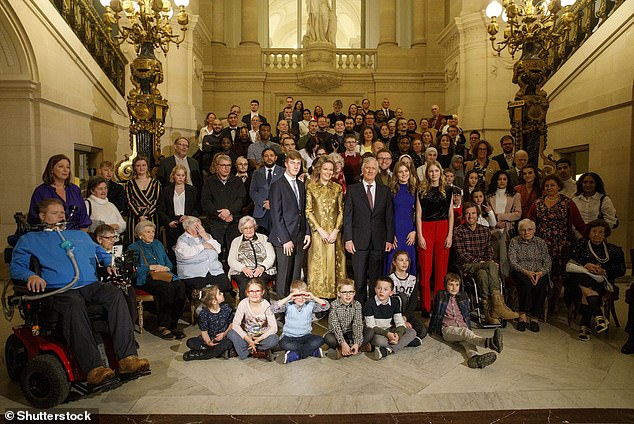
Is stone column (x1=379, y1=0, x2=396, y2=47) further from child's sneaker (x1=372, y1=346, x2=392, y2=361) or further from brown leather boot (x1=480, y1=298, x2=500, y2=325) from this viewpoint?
child's sneaker (x1=372, y1=346, x2=392, y2=361)

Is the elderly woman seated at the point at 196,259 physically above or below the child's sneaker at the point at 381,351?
above

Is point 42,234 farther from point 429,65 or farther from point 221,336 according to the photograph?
point 429,65

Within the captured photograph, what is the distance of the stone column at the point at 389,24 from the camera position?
61.0ft

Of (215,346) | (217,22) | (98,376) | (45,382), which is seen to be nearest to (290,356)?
(215,346)

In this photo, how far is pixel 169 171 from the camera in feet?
25.5

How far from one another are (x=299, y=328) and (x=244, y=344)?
546mm

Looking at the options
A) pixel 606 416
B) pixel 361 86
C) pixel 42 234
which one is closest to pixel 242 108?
pixel 361 86

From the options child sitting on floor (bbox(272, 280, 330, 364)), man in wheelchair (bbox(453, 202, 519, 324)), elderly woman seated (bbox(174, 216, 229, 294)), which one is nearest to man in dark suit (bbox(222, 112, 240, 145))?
elderly woman seated (bbox(174, 216, 229, 294))

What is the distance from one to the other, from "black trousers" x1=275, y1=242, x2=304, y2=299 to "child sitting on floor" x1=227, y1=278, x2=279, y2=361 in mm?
904

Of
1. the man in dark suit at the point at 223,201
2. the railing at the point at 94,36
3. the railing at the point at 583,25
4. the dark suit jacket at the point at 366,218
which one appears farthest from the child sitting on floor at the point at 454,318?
the railing at the point at 94,36

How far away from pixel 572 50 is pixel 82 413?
11.4m

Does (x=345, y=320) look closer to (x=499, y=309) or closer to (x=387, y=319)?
(x=387, y=319)

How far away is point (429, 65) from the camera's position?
17969 millimetres

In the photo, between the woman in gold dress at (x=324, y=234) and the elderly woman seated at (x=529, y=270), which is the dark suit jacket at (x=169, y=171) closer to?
the woman in gold dress at (x=324, y=234)
